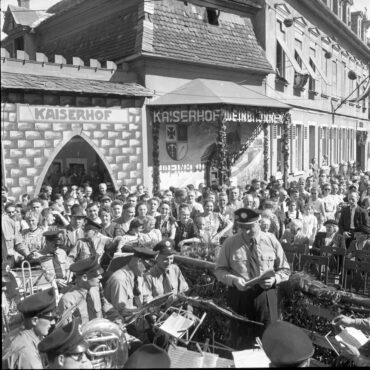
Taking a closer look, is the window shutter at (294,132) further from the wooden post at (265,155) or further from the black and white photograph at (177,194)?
the wooden post at (265,155)

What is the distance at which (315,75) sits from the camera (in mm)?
24000

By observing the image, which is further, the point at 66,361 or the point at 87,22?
the point at 87,22

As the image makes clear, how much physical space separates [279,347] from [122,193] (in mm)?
9053

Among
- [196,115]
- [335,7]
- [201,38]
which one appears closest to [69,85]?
[196,115]

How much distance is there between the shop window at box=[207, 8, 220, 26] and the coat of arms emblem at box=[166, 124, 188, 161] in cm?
437

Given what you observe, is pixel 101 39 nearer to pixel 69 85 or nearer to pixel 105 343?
pixel 69 85

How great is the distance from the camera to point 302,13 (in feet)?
75.2

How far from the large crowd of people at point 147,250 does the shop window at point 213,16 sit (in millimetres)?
9361

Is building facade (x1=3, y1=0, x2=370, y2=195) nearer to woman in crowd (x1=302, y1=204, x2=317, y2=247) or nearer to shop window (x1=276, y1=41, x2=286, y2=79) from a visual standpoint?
shop window (x1=276, y1=41, x2=286, y2=79)

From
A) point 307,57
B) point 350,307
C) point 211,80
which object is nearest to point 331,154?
point 307,57

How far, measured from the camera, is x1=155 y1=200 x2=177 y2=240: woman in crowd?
8219mm

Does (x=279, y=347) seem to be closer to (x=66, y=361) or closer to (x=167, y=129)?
(x=66, y=361)

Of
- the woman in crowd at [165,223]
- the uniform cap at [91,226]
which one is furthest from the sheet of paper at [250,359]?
the woman in crowd at [165,223]

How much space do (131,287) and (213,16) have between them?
48.0ft
